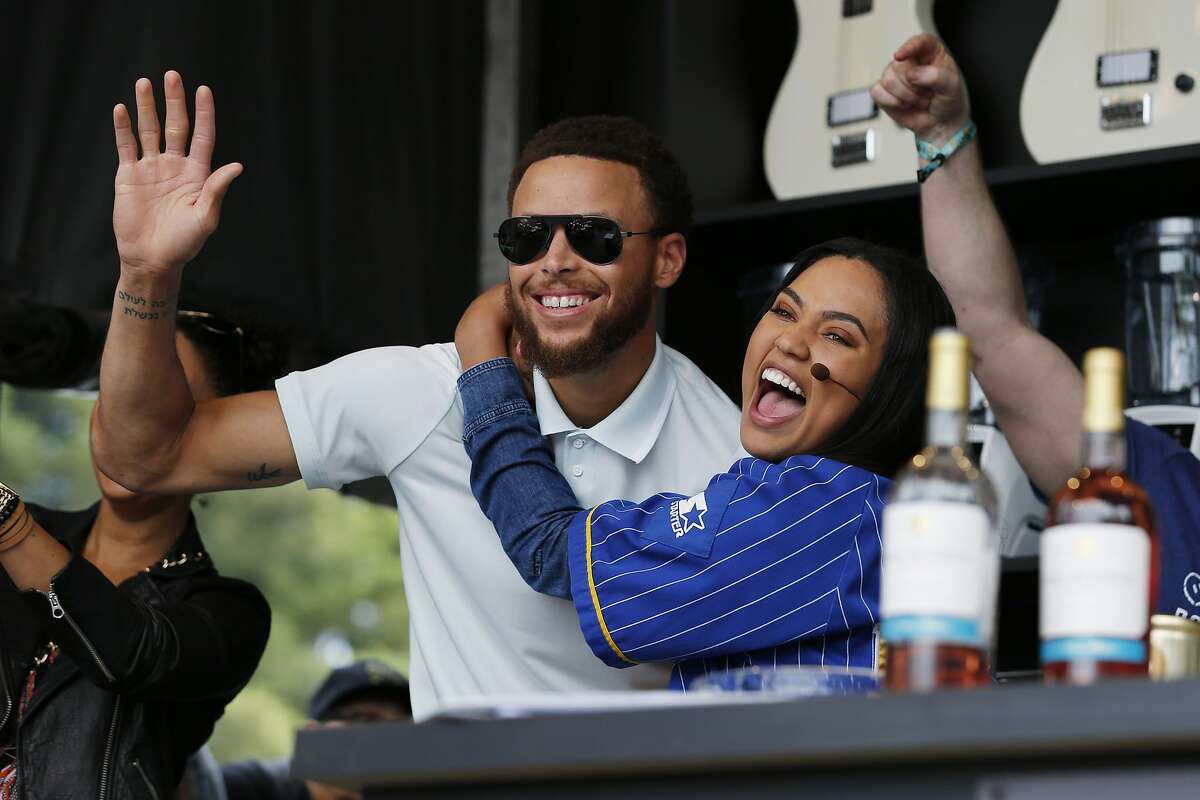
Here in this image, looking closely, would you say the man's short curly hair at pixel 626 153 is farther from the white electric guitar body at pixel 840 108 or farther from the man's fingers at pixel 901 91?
the white electric guitar body at pixel 840 108

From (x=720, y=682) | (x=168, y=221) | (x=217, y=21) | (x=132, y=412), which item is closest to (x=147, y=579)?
(x=132, y=412)

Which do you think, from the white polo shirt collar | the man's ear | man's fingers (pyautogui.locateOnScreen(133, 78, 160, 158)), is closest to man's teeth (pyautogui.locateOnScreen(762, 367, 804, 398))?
the white polo shirt collar

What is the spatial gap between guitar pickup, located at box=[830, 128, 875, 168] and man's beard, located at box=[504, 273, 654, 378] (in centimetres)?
83

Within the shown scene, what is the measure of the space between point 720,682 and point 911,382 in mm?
702

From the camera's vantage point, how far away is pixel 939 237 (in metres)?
2.09

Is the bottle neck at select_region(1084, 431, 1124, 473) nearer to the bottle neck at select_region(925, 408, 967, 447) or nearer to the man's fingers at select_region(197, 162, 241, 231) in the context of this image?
the bottle neck at select_region(925, 408, 967, 447)

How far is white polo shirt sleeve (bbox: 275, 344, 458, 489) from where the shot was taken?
1924 millimetres

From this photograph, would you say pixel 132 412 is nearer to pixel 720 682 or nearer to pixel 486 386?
pixel 486 386

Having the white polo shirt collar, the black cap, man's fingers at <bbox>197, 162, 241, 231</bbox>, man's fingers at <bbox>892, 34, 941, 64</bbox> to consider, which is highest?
man's fingers at <bbox>892, 34, 941, 64</bbox>

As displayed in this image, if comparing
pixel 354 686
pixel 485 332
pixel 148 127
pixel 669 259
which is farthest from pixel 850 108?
pixel 354 686

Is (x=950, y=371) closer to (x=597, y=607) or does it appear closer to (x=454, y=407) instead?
(x=597, y=607)

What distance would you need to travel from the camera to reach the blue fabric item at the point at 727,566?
1454 millimetres

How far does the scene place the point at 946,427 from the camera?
0.98m

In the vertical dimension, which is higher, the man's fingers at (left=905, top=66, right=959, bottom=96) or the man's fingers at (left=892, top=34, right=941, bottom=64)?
the man's fingers at (left=892, top=34, right=941, bottom=64)
